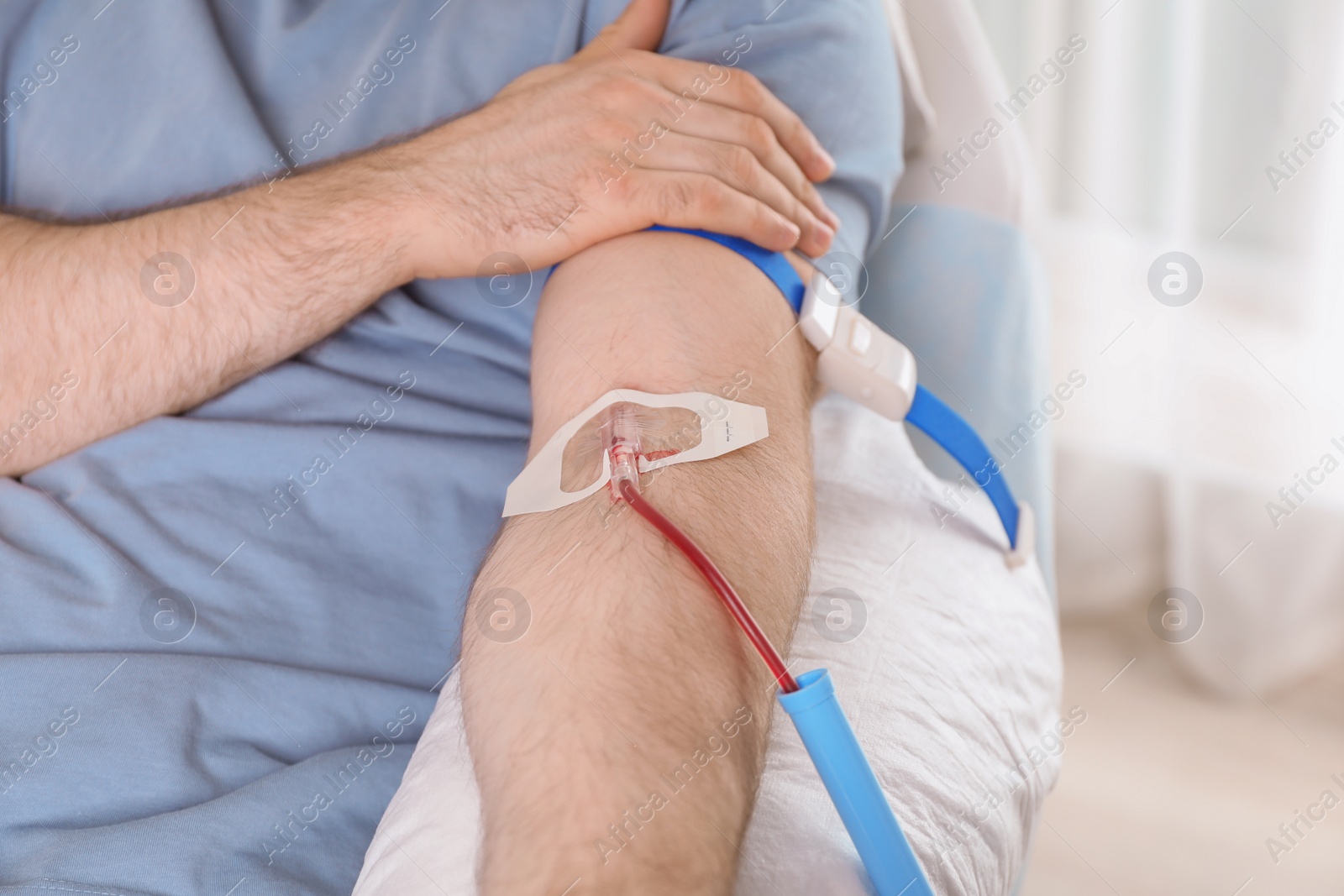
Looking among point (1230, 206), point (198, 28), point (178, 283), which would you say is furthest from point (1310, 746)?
point (198, 28)

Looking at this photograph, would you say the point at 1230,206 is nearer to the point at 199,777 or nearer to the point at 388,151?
the point at 388,151

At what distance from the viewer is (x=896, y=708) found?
706mm

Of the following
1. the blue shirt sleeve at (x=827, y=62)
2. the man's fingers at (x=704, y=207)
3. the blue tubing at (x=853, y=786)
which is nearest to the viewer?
the blue tubing at (x=853, y=786)

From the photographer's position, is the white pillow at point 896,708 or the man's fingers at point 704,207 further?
the man's fingers at point 704,207

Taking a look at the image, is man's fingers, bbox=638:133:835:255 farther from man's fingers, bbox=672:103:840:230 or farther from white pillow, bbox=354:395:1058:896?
white pillow, bbox=354:395:1058:896

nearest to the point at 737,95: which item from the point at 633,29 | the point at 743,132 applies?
the point at 743,132

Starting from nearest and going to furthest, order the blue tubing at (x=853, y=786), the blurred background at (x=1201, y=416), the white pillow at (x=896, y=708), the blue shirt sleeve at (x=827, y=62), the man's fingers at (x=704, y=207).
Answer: the blue tubing at (x=853, y=786) < the white pillow at (x=896, y=708) < the man's fingers at (x=704, y=207) < the blue shirt sleeve at (x=827, y=62) < the blurred background at (x=1201, y=416)

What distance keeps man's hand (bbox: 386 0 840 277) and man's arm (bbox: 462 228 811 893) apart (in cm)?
5

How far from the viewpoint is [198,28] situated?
95 cm

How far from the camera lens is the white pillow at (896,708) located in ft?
2.00

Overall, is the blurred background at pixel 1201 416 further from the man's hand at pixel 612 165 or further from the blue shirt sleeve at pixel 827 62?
the man's hand at pixel 612 165

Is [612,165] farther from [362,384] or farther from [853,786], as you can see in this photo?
[853,786]

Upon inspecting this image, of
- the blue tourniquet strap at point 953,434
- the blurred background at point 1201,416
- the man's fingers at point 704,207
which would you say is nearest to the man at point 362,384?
the man's fingers at point 704,207

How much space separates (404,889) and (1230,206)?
1572 mm
